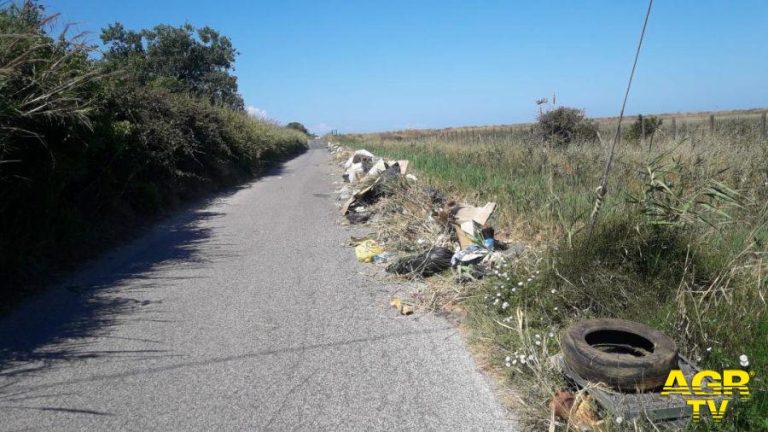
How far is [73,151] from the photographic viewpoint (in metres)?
6.53

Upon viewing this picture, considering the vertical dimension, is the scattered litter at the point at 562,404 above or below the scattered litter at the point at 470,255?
below

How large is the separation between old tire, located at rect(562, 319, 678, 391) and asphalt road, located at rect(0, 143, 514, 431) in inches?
24.1

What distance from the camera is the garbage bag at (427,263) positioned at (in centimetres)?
612

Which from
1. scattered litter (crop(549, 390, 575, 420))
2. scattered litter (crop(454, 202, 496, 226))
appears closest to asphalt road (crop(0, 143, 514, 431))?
scattered litter (crop(549, 390, 575, 420))

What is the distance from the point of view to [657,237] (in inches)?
170

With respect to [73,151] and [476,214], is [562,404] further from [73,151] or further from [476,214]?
[73,151]

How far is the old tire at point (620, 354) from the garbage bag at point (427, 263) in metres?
2.69

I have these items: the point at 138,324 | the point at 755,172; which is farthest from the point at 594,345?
the point at 755,172

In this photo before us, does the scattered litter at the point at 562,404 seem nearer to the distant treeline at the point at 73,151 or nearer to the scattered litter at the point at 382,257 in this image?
the scattered litter at the point at 382,257

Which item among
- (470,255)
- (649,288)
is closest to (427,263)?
(470,255)

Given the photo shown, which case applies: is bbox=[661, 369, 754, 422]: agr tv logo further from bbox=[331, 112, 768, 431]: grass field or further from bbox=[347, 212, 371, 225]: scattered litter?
bbox=[347, 212, 371, 225]: scattered litter

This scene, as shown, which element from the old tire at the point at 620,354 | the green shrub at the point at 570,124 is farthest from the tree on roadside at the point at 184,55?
the old tire at the point at 620,354

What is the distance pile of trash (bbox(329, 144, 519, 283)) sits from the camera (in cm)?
587

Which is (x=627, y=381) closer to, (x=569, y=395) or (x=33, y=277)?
(x=569, y=395)
